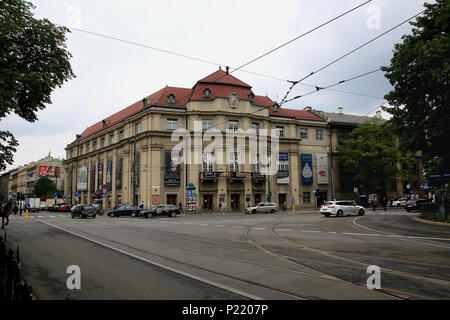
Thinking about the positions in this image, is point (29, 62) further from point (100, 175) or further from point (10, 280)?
point (100, 175)

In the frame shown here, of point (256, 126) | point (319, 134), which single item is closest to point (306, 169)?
point (319, 134)

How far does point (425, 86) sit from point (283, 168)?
93.7 ft

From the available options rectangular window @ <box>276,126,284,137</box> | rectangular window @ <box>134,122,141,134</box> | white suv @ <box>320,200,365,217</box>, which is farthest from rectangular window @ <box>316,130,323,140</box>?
rectangular window @ <box>134,122,141,134</box>

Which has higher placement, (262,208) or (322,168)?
(322,168)

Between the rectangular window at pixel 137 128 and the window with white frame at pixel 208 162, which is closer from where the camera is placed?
the window with white frame at pixel 208 162

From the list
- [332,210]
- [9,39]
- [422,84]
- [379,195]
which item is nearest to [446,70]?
[422,84]

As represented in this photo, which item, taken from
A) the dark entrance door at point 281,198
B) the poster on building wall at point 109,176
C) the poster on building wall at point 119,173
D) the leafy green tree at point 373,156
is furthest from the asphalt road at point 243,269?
the poster on building wall at point 109,176

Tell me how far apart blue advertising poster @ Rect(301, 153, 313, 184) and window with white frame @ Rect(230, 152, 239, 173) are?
39.0ft

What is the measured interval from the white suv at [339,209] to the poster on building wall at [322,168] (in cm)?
2142

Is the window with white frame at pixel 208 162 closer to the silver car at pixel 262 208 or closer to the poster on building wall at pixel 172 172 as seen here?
the poster on building wall at pixel 172 172

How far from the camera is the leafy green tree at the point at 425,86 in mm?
18500

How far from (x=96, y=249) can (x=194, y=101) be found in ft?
112

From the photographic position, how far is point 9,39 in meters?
9.84

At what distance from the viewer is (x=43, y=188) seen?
282ft
